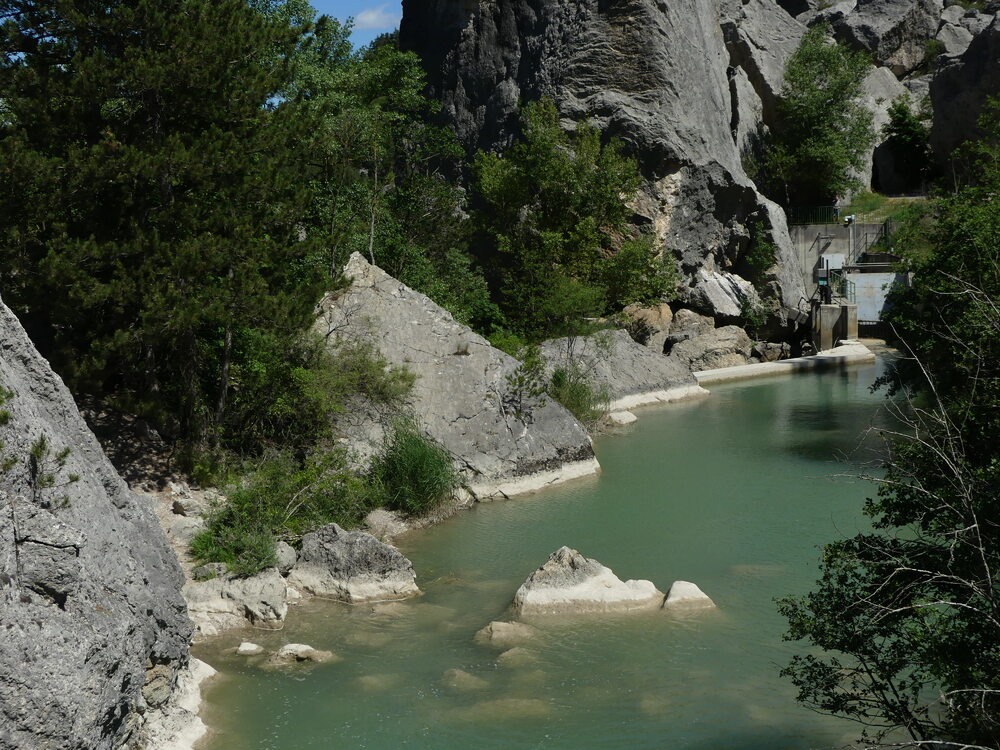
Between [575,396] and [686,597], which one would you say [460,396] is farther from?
[686,597]

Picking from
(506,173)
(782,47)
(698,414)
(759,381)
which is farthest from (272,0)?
(782,47)

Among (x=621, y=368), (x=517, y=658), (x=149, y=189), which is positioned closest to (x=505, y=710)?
(x=517, y=658)

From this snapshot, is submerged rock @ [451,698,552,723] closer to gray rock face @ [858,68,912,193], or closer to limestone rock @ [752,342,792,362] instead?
limestone rock @ [752,342,792,362]

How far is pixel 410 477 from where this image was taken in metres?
16.7

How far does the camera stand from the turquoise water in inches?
373

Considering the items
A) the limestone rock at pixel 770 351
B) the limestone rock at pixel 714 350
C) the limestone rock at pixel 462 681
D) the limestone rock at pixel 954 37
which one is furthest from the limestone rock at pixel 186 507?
the limestone rock at pixel 954 37

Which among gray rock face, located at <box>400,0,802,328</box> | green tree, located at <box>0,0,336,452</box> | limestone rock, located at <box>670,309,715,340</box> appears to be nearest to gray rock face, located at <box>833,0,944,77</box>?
gray rock face, located at <box>400,0,802,328</box>

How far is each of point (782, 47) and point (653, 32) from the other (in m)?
17.9

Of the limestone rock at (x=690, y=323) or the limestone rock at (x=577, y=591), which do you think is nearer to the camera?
the limestone rock at (x=577, y=591)

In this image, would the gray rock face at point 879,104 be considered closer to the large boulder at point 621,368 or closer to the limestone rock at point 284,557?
the large boulder at point 621,368

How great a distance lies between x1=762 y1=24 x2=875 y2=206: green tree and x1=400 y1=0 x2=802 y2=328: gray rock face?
8808 millimetres

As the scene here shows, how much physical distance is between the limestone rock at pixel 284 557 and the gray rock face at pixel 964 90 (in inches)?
1624

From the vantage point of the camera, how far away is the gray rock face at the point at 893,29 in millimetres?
58969

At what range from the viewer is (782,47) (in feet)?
173
